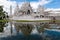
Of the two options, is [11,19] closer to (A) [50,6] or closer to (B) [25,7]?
(B) [25,7]

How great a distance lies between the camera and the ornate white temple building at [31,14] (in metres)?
9.70

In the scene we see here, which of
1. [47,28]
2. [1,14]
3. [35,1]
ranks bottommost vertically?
[47,28]

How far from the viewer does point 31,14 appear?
10.2 meters

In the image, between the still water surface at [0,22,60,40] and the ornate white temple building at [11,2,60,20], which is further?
the ornate white temple building at [11,2,60,20]

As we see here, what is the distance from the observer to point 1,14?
9.53m

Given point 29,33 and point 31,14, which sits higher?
point 31,14

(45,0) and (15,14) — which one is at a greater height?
(45,0)

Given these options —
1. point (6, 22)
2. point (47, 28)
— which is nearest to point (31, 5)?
point (6, 22)

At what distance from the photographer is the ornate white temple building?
9.70 metres

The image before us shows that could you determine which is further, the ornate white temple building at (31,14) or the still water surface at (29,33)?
the ornate white temple building at (31,14)

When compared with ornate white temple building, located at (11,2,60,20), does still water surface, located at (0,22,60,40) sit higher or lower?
lower

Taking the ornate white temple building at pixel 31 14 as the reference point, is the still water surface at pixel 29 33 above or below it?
below

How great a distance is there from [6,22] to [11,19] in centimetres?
41

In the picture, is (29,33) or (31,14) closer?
(29,33)
